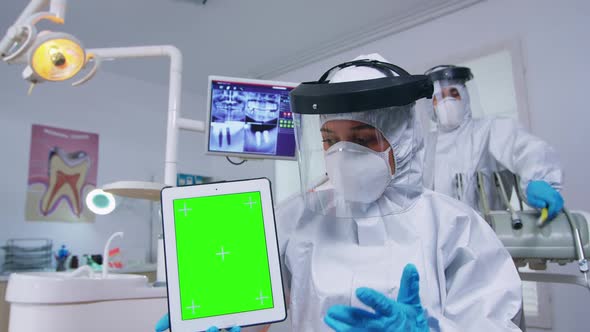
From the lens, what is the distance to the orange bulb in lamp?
3.51 ft

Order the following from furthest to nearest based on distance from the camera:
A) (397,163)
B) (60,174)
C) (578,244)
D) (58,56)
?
(60,174) → (578,244) → (58,56) → (397,163)

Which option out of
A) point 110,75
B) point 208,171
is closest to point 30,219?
point 110,75

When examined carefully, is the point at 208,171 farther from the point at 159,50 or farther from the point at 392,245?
the point at 392,245

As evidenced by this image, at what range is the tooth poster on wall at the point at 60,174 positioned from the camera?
304cm

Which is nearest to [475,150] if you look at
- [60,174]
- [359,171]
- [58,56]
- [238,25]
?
[359,171]

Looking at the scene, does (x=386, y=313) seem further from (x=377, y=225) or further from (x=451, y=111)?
(x=451, y=111)

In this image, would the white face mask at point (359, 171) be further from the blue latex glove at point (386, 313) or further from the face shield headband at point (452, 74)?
the face shield headband at point (452, 74)

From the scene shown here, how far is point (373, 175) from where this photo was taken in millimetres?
882

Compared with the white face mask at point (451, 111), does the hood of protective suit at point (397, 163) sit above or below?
below

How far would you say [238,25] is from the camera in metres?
2.97

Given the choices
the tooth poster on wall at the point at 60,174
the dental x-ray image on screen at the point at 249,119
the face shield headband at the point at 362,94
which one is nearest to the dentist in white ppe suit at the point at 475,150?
the dental x-ray image on screen at the point at 249,119

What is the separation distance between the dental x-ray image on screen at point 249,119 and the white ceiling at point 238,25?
1.57 metres

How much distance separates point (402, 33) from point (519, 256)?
2.07 m

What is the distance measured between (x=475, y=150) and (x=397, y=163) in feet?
3.69
